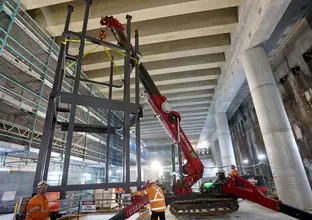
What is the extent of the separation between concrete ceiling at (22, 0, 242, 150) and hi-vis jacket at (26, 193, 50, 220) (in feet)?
21.5

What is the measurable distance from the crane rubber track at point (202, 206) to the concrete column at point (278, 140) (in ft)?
6.31

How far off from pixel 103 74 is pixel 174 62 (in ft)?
14.5

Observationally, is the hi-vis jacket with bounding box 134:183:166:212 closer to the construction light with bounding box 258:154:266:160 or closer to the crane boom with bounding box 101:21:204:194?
the crane boom with bounding box 101:21:204:194

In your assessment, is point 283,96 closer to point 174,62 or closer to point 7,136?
point 174,62

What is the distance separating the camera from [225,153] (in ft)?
45.6

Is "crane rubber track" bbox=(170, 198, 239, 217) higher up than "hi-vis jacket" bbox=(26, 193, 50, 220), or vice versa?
"hi-vis jacket" bbox=(26, 193, 50, 220)

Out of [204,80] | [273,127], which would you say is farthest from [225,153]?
[273,127]

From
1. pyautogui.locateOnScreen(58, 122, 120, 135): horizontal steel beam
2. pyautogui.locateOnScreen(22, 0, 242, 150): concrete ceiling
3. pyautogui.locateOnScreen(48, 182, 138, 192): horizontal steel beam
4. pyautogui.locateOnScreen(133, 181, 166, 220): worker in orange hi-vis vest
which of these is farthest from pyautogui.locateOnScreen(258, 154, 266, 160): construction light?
pyautogui.locateOnScreen(48, 182, 138, 192): horizontal steel beam

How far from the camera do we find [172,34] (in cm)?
845

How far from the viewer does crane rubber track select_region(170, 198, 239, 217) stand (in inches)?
238

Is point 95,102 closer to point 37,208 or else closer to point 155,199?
point 37,208

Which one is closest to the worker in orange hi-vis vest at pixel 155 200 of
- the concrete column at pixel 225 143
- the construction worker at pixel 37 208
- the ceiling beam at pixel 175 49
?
the construction worker at pixel 37 208

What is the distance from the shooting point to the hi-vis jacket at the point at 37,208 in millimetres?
3513

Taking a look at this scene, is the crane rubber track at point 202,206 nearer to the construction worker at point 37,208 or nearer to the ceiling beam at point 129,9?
the construction worker at point 37,208
